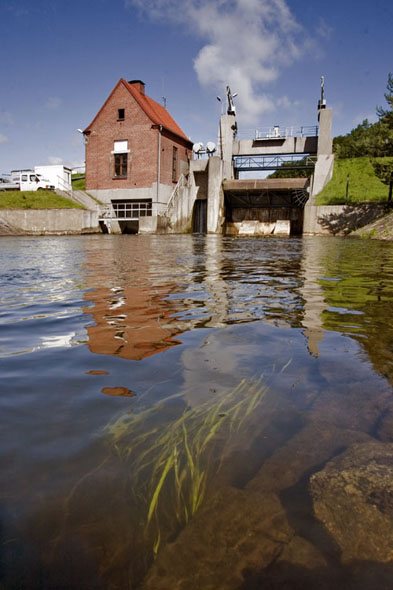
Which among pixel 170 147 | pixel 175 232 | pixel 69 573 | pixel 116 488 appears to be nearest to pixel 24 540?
pixel 69 573

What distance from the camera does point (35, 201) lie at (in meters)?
28.0

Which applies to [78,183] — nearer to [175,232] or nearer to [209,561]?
[175,232]

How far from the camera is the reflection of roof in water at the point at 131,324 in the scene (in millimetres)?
2428

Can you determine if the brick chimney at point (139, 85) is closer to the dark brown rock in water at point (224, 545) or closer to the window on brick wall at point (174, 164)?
the window on brick wall at point (174, 164)

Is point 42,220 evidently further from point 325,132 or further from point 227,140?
point 325,132

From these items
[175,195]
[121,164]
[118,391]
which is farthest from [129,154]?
[118,391]

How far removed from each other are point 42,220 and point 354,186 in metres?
21.2

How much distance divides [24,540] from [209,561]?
424 mm

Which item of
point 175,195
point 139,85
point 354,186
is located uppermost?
Result: point 139,85

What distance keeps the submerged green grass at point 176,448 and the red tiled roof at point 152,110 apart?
1247 inches

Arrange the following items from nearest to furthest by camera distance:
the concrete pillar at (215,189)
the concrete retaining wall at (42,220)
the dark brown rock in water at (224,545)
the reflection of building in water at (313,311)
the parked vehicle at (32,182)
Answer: the dark brown rock in water at (224,545), the reflection of building in water at (313,311), the concrete retaining wall at (42,220), the concrete pillar at (215,189), the parked vehicle at (32,182)

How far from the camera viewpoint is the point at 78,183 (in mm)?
44094

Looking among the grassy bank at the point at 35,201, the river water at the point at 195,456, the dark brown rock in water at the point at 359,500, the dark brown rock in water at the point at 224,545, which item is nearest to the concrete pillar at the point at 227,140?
the grassy bank at the point at 35,201

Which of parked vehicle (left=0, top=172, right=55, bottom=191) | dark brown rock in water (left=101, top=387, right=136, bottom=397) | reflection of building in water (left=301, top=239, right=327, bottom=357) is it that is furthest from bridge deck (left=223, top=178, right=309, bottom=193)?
dark brown rock in water (left=101, top=387, right=136, bottom=397)
